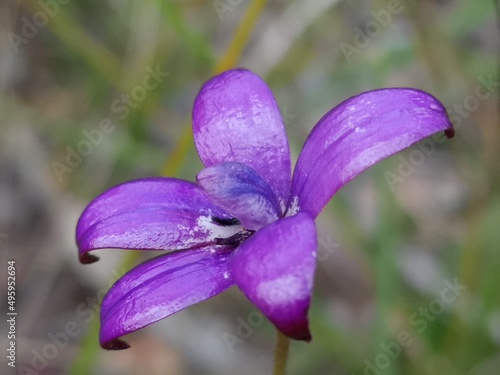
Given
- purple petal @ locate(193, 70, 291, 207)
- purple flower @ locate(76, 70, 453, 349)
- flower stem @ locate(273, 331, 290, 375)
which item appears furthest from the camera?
purple petal @ locate(193, 70, 291, 207)

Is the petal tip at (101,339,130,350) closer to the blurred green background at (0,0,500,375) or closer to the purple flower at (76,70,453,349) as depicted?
the purple flower at (76,70,453,349)

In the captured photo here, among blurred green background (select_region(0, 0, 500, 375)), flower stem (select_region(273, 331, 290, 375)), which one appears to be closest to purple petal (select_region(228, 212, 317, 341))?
flower stem (select_region(273, 331, 290, 375))

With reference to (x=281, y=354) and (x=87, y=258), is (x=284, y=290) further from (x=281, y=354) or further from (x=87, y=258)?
(x=87, y=258)

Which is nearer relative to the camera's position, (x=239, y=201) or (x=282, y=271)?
(x=282, y=271)

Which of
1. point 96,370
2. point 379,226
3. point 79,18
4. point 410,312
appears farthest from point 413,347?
point 79,18

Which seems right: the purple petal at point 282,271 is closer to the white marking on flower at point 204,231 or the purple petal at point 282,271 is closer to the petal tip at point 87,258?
the white marking on flower at point 204,231

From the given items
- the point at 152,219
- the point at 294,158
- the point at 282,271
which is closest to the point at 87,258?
the point at 152,219

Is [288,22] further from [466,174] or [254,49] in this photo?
[466,174]
